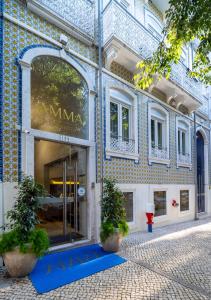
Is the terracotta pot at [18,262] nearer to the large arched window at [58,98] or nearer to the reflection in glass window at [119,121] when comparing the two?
the large arched window at [58,98]

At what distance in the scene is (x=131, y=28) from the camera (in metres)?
8.20

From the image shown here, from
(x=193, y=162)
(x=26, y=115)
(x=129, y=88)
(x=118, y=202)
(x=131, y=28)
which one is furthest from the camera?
(x=193, y=162)

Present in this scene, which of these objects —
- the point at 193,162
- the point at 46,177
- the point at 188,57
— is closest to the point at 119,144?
the point at 46,177

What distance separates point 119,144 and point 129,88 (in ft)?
6.94

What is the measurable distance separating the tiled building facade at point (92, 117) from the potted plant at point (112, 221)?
3.17 feet

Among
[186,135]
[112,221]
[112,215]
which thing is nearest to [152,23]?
[186,135]

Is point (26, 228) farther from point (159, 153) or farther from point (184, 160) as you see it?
point (184, 160)

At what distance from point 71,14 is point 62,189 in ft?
16.1

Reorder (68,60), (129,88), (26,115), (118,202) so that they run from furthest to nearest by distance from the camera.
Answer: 1. (129,88)
2. (68,60)
3. (118,202)
4. (26,115)

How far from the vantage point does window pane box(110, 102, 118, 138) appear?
8.26 m

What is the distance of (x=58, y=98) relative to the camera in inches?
260

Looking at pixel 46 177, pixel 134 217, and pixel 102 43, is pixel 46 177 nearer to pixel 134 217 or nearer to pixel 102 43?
pixel 134 217

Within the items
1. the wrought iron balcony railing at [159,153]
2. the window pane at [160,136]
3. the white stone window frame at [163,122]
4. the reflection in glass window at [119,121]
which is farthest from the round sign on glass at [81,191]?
the window pane at [160,136]

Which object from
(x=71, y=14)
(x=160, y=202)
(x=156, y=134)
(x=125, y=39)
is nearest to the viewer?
(x=71, y=14)
